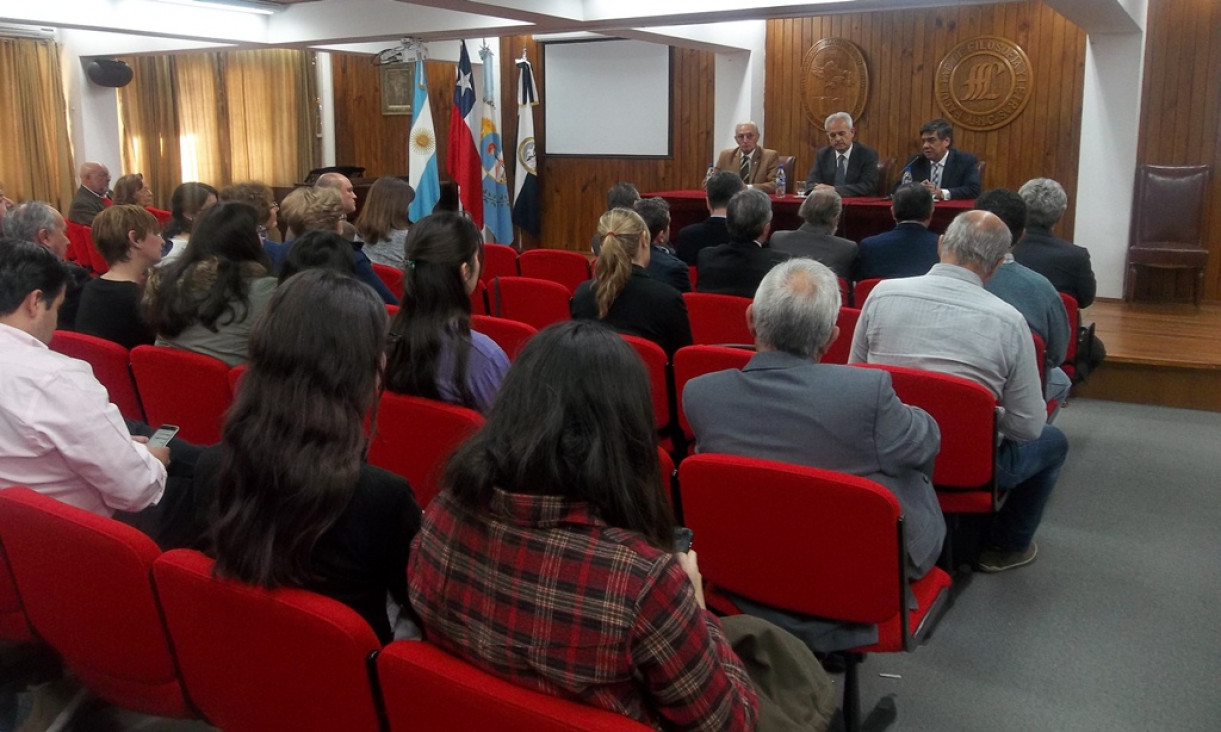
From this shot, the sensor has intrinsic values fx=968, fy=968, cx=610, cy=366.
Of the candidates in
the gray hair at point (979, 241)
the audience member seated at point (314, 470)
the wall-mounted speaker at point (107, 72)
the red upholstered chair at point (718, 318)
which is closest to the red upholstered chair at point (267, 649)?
the audience member seated at point (314, 470)

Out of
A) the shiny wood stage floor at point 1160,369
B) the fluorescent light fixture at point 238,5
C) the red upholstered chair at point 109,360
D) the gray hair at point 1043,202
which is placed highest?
the fluorescent light fixture at point 238,5

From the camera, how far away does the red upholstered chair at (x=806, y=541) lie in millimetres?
1932

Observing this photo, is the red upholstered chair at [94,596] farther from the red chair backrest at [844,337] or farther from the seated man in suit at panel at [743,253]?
the seated man in suit at panel at [743,253]

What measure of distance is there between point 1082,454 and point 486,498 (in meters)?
4.01

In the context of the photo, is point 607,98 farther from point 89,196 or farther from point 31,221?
point 31,221

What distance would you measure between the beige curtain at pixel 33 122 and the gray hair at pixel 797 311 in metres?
10.1

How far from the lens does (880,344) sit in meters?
3.08

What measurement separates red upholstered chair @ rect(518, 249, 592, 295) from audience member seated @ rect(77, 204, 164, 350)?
252 cm

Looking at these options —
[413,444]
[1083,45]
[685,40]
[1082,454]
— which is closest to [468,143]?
[685,40]

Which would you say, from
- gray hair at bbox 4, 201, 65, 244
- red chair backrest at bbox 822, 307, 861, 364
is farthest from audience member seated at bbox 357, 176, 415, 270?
red chair backrest at bbox 822, 307, 861, 364

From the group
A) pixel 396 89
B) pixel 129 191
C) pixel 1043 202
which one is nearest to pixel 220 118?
pixel 396 89

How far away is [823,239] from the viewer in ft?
16.1

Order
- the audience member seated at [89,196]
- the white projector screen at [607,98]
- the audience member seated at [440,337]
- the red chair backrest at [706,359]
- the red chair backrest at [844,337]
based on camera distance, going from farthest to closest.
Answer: the white projector screen at [607,98]
the audience member seated at [89,196]
the red chair backrest at [844,337]
the red chair backrest at [706,359]
the audience member seated at [440,337]

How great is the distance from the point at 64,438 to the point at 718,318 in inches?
104
